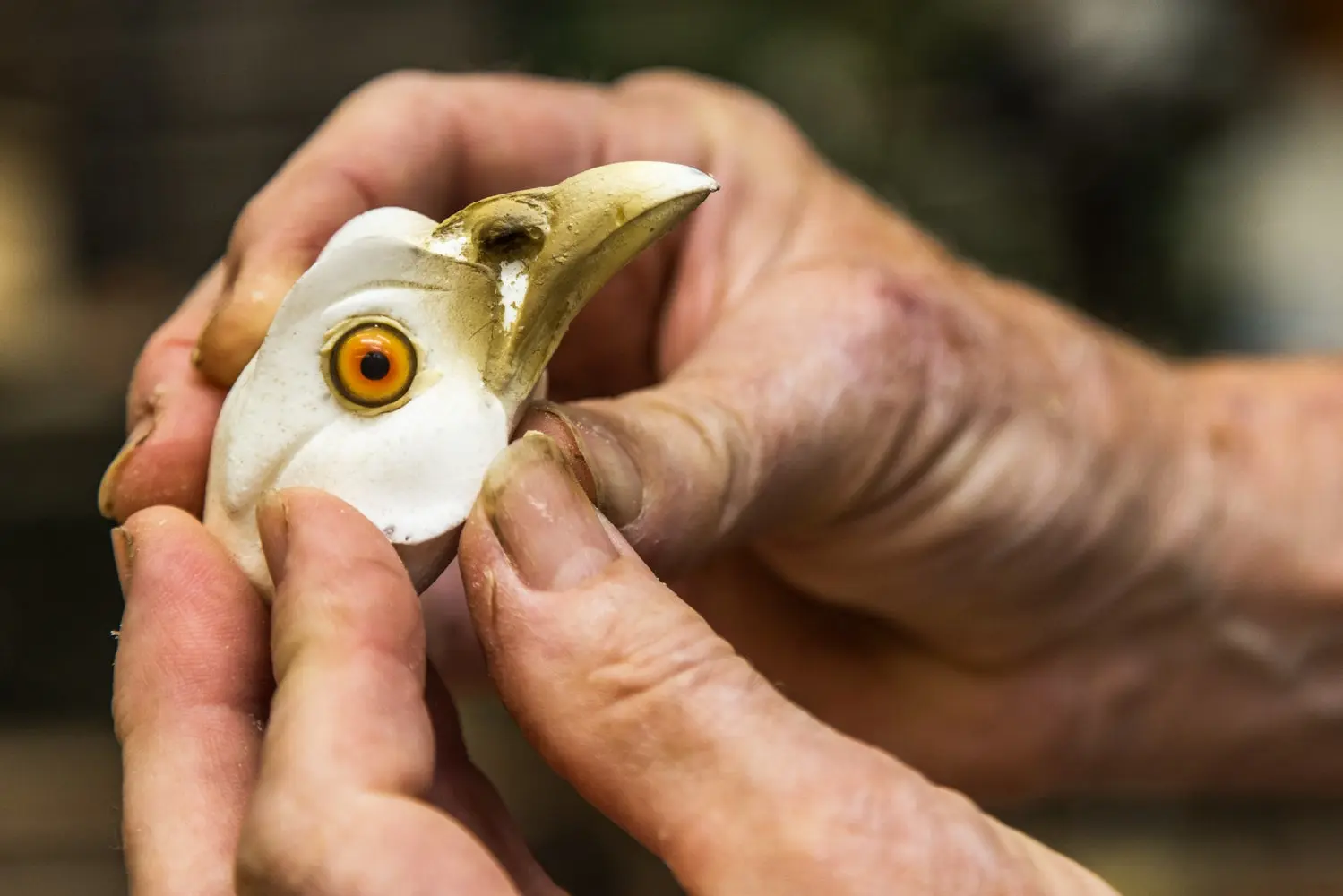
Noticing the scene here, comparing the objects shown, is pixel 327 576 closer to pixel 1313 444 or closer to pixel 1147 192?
pixel 1313 444

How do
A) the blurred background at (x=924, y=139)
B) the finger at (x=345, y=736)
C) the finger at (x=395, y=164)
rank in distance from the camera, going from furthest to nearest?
the blurred background at (x=924, y=139)
the finger at (x=395, y=164)
the finger at (x=345, y=736)

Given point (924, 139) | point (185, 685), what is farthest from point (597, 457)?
point (924, 139)

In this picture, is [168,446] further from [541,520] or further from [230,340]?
[541,520]

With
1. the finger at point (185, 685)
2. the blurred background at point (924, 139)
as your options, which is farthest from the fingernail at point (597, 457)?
the blurred background at point (924, 139)

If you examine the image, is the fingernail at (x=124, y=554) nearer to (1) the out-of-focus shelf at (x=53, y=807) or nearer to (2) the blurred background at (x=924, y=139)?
(1) the out-of-focus shelf at (x=53, y=807)

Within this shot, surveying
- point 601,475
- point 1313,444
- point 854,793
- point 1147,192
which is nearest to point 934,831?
point 854,793
